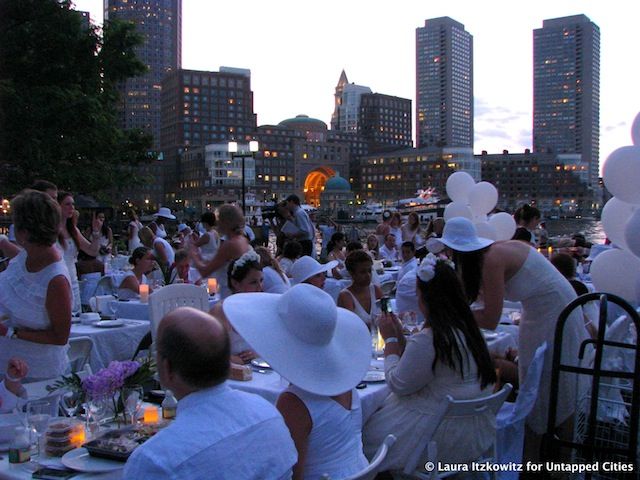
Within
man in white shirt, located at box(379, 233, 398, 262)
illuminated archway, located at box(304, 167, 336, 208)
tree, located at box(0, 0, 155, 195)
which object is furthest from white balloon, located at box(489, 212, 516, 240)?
illuminated archway, located at box(304, 167, 336, 208)

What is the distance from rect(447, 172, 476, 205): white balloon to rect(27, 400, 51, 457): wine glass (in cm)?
835

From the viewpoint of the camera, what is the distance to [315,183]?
491ft

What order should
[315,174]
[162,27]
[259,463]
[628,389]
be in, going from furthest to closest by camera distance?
[162,27], [315,174], [628,389], [259,463]

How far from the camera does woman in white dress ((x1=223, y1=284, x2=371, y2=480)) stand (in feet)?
8.25

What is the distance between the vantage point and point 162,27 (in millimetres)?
195125

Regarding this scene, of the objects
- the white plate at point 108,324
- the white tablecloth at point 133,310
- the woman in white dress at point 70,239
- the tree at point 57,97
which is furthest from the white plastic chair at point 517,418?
the tree at point 57,97

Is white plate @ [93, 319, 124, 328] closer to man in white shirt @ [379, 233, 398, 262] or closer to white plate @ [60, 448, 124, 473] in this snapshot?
white plate @ [60, 448, 124, 473]

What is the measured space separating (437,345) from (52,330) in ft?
7.15

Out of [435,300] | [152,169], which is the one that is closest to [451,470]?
[435,300]

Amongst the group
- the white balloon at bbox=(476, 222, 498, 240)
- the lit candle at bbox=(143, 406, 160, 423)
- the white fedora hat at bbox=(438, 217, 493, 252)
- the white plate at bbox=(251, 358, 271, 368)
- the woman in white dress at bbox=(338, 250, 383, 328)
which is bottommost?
the white plate at bbox=(251, 358, 271, 368)

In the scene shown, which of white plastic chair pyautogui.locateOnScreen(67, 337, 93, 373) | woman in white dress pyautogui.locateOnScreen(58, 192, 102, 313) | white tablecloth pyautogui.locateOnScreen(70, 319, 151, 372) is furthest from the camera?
woman in white dress pyautogui.locateOnScreen(58, 192, 102, 313)

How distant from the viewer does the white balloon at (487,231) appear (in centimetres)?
804

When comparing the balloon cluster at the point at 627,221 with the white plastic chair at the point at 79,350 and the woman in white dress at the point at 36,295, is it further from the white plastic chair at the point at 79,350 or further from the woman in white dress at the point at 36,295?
the white plastic chair at the point at 79,350

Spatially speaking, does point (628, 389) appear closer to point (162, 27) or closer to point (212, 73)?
point (212, 73)
